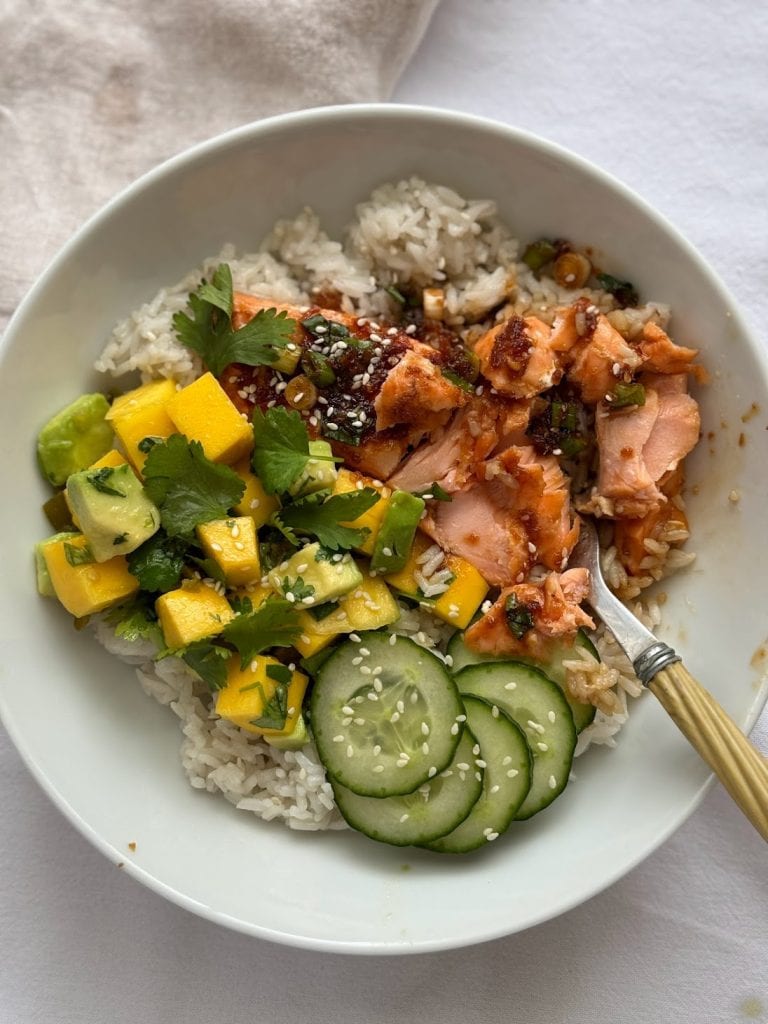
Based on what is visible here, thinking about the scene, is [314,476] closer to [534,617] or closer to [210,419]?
[210,419]

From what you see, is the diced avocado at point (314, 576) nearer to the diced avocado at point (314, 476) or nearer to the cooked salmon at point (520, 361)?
the diced avocado at point (314, 476)

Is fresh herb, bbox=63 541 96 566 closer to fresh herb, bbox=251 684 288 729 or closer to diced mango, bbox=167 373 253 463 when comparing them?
diced mango, bbox=167 373 253 463

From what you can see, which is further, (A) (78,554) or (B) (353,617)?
(B) (353,617)

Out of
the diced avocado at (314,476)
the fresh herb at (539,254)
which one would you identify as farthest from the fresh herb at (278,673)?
the fresh herb at (539,254)

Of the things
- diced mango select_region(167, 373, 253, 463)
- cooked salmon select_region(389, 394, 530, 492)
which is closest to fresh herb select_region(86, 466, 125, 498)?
diced mango select_region(167, 373, 253, 463)

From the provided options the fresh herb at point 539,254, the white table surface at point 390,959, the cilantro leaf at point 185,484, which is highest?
the fresh herb at point 539,254

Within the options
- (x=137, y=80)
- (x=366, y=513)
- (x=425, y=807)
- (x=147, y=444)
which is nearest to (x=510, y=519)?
(x=366, y=513)

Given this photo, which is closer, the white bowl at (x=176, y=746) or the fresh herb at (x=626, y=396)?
the white bowl at (x=176, y=746)
